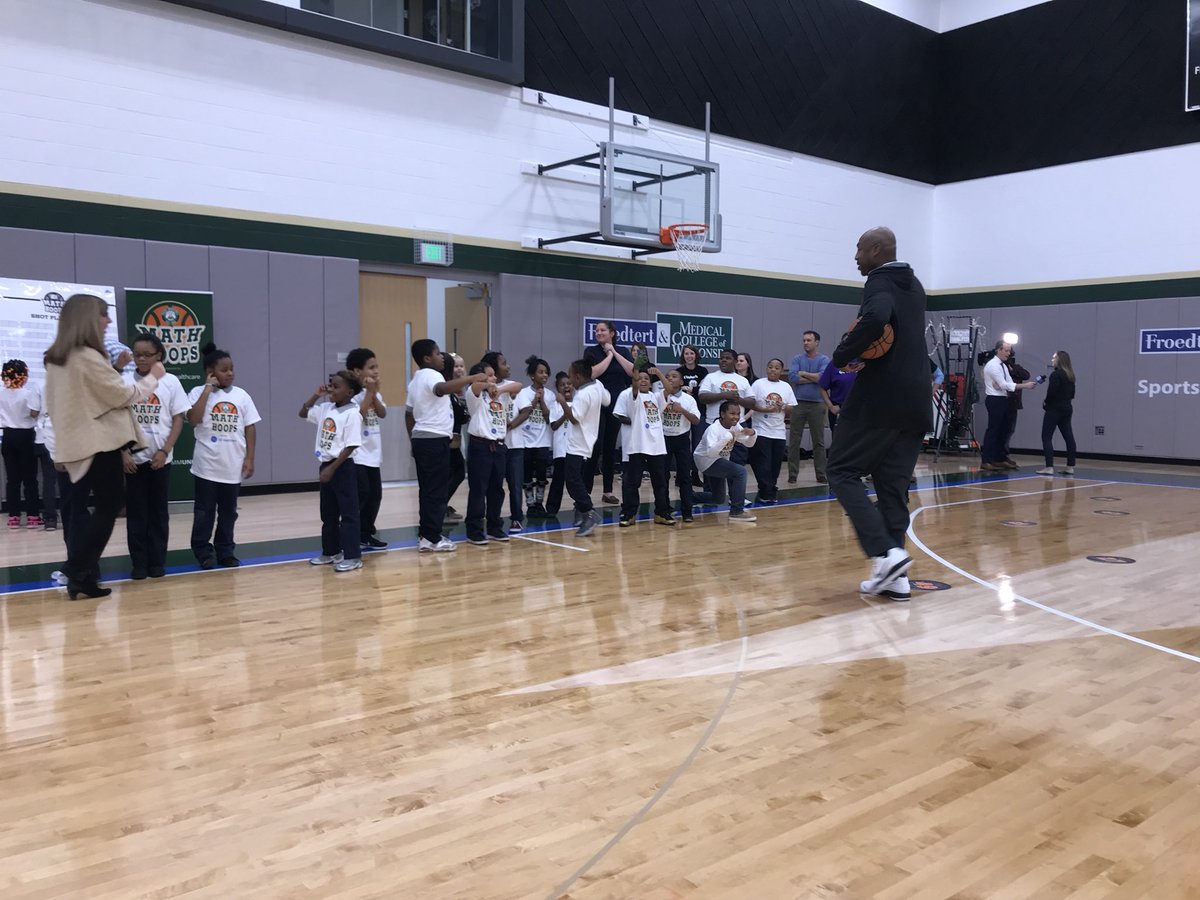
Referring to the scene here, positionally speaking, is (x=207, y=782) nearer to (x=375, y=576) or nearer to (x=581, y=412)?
(x=375, y=576)

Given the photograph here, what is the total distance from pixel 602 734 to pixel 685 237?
364 inches

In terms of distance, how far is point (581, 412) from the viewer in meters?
7.36

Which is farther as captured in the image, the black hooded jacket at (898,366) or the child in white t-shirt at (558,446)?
the child in white t-shirt at (558,446)

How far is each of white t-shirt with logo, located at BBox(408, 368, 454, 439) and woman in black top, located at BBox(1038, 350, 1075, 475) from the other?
8.40 meters

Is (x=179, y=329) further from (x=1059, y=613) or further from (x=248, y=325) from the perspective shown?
(x=1059, y=613)

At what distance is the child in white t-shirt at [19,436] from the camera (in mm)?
7605

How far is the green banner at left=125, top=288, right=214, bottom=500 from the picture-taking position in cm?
877

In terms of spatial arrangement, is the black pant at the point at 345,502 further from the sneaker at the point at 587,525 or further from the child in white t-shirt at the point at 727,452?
the child in white t-shirt at the point at 727,452

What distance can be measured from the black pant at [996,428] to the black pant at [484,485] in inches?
295

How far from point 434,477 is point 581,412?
56.9 inches

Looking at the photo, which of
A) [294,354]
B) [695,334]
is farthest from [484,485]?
[695,334]

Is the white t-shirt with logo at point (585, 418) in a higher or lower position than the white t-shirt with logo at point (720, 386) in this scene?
lower

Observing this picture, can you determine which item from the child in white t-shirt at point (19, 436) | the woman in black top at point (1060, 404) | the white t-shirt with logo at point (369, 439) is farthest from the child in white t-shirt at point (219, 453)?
the woman in black top at point (1060, 404)

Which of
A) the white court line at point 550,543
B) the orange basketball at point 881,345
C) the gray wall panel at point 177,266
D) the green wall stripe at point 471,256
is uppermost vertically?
the green wall stripe at point 471,256
